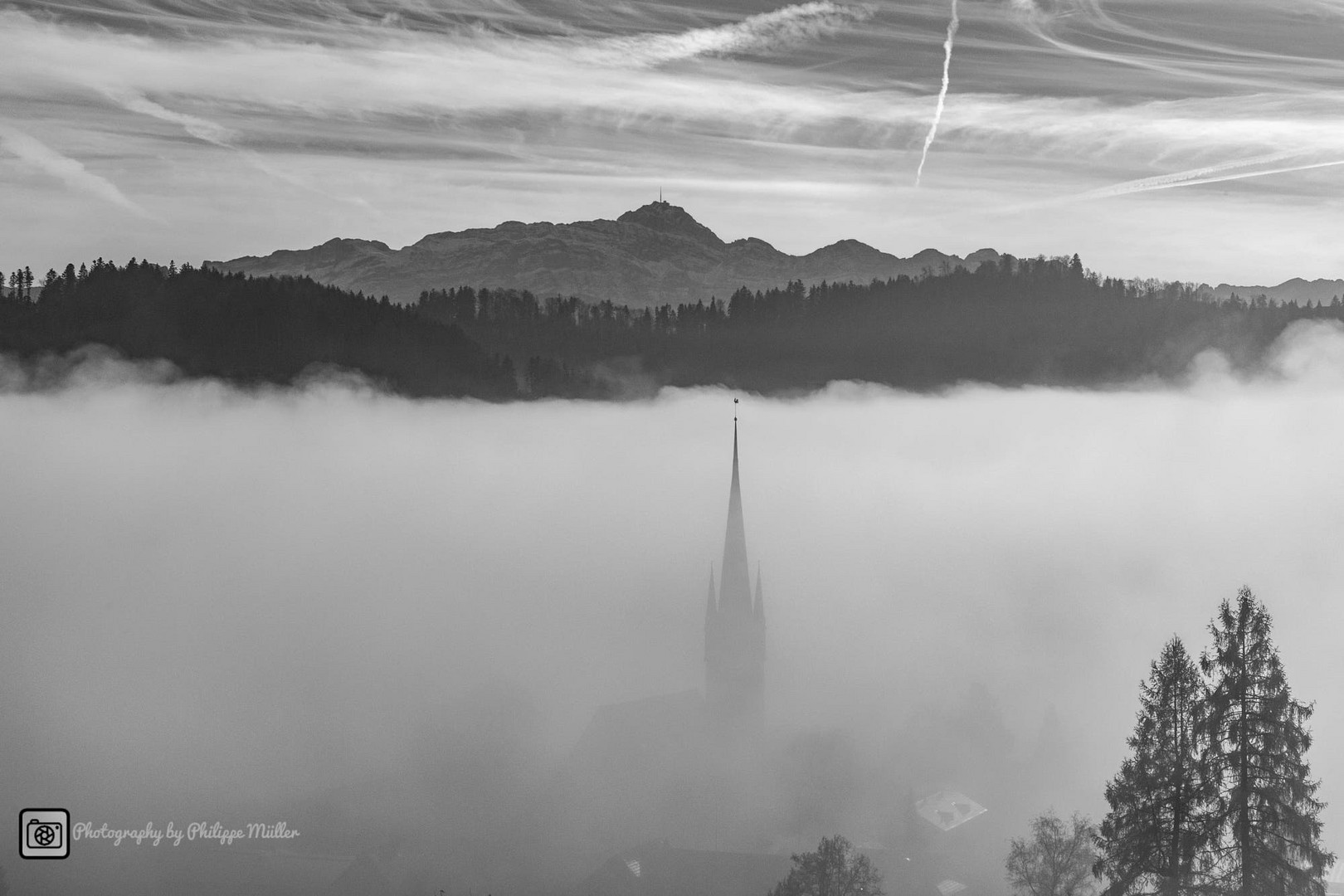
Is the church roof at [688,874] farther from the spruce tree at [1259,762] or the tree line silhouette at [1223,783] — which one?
the spruce tree at [1259,762]

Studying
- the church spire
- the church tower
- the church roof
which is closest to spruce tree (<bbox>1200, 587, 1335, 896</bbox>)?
the church roof

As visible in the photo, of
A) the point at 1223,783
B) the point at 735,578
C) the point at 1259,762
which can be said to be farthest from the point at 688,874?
the point at 1259,762

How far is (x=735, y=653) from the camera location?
106125mm

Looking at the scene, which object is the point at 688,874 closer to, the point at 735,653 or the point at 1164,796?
the point at 735,653

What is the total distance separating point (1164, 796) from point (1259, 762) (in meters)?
2.01

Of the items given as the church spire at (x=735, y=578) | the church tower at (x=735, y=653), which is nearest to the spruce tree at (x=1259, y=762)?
the church tower at (x=735, y=653)

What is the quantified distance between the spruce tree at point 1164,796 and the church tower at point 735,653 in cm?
7928

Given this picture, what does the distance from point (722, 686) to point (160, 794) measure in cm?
5787

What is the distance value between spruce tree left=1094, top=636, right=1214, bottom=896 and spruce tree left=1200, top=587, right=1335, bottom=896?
498mm

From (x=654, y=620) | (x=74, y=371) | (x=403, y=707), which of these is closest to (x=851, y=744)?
(x=403, y=707)

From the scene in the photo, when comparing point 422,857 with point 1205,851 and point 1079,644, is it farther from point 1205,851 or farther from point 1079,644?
point 1079,644

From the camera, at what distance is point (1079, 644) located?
6811 inches

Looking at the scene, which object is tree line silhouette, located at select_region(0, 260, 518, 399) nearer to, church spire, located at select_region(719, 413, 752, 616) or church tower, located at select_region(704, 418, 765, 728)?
church spire, located at select_region(719, 413, 752, 616)

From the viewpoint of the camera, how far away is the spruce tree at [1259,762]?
2331cm
